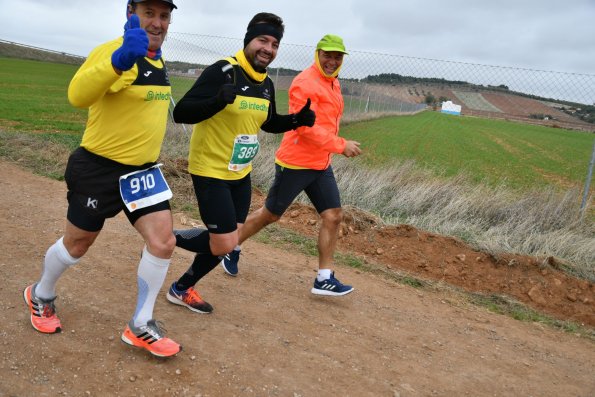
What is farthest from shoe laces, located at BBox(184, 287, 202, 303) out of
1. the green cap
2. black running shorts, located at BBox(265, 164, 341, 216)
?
the green cap

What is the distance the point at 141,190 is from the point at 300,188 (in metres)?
1.82

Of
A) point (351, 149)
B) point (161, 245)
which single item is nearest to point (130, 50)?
point (161, 245)

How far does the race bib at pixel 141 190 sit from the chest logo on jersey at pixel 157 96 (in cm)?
44

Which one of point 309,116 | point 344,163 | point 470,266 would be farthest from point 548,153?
point 309,116

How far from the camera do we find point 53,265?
3.21 meters

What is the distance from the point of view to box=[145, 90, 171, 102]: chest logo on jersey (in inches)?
117

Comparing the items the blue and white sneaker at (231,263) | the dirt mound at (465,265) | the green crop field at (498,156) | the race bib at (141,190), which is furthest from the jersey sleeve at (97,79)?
the green crop field at (498,156)

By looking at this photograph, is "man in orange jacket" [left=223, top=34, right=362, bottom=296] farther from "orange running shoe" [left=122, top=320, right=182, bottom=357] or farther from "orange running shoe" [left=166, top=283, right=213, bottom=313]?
"orange running shoe" [left=122, top=320, right=182, bottom=357]

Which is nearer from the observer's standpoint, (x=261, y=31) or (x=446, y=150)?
(x=261, y=31)

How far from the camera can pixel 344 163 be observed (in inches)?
385

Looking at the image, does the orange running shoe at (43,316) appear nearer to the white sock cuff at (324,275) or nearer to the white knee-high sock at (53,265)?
the white knee-high sock at (53,265)

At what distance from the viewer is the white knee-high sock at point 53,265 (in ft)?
10.4

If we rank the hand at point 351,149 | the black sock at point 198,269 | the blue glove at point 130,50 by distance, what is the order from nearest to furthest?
the blue glove at point 130,50, the black sock at point 198,269, the hand at point 351,149

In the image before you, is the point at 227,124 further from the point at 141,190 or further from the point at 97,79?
the point at 97,79
